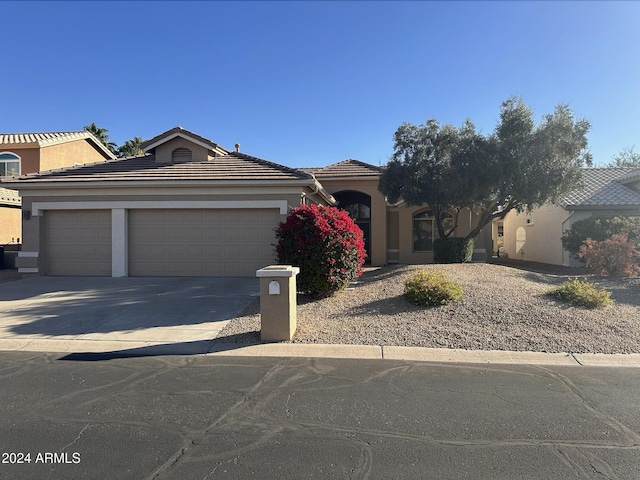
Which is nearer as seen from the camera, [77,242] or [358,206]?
[77,242]

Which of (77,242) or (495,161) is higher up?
Result: (495,161)

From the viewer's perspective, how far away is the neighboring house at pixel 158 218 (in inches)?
540

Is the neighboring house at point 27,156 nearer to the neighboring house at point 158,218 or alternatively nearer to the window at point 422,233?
the neighboring house at point 158,218

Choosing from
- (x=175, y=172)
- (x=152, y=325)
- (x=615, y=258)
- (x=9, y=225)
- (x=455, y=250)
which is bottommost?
(x=152, y=325)

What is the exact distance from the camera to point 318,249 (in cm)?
958

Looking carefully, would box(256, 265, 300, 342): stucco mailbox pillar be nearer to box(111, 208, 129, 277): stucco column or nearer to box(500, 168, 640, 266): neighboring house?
box(111, 208, 129, 277): stucco column

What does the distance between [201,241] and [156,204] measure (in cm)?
191

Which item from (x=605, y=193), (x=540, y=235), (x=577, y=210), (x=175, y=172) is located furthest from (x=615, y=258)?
(x=175, y=172)

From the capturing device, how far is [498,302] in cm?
877

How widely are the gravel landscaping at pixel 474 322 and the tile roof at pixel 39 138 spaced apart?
79.5 ft

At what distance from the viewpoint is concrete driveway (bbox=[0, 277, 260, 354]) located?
23.5 feet

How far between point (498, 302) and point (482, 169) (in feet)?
22.3

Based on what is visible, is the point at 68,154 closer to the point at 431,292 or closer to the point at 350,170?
the point at 350,170

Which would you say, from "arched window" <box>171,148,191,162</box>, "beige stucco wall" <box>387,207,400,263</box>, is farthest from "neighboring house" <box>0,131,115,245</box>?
"beige stucco wall" <box>387,207,400,263</box>
